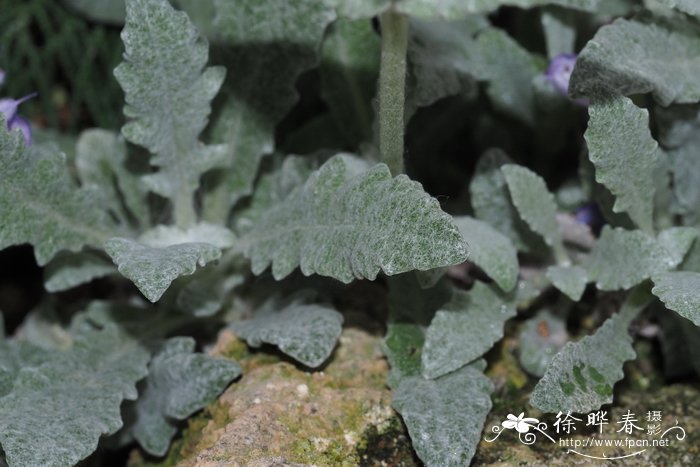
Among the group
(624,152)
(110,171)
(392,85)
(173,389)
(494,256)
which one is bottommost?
(173,389)

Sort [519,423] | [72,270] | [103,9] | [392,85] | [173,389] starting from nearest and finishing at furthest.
A: [392,85] < [519,423] < [173,389] < [72,270] < [103,9]

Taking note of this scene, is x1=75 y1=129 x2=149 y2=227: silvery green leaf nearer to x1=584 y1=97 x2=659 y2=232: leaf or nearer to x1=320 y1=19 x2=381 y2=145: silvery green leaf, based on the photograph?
x1=320 y1=19 x2=381 y2=145: silvery green leaf

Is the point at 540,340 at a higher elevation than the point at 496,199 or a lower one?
lower

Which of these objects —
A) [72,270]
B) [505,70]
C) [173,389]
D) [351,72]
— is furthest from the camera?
[505,70]

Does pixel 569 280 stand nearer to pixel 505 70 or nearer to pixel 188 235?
pixel 505 70

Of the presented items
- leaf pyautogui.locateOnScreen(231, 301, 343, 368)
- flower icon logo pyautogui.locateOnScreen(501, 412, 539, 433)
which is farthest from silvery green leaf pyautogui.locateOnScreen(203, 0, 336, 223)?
flower icon logo pyautogui.locateOnScreen(501, 412, 539, 433)

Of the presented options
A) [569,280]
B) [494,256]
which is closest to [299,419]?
[494,256]

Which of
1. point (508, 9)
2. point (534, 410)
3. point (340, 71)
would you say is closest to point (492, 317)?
point (534, 410)
